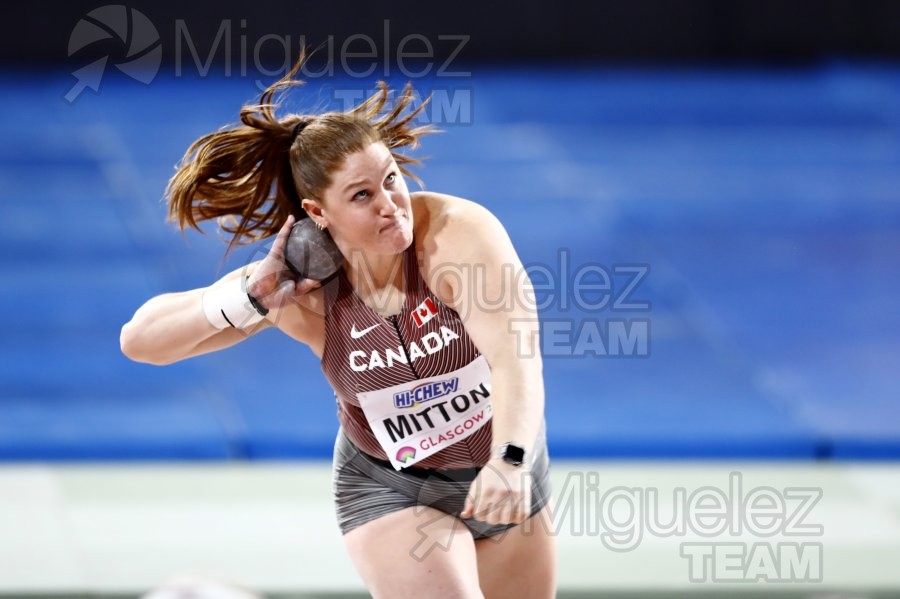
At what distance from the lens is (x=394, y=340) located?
269cm

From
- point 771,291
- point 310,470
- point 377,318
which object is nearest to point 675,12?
point 771,291

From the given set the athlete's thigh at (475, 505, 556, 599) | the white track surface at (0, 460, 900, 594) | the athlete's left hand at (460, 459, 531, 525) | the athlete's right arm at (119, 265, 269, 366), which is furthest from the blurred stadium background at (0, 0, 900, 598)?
the athlete's left hand at (460, 459, 531, 525)

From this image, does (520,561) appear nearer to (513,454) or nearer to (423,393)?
(423,393)

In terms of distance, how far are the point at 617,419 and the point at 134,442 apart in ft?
7.12

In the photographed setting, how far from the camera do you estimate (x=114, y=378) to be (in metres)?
5.41

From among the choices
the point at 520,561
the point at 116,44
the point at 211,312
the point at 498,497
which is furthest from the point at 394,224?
the point at 116,44

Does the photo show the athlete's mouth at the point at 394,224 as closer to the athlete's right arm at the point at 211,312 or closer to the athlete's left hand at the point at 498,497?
the athlete's right arm at the point at 211,312

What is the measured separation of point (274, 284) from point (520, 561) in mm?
948

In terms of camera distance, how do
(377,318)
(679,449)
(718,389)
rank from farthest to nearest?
1. (718,389)
2. (679,449)
3. (377,318)

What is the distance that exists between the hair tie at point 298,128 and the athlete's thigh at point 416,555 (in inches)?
38.4

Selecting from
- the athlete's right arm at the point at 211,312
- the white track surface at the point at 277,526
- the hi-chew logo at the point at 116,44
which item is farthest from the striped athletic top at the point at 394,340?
the hi-chew logo at the point at 116,44

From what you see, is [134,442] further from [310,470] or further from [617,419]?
[617,419]

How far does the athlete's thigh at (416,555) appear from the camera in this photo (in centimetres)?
257

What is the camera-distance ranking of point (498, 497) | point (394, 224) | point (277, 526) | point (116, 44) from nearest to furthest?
1. point (498, 497)
2. point (394, 224)
3. point (277, 526)
4. point (116, 44)
